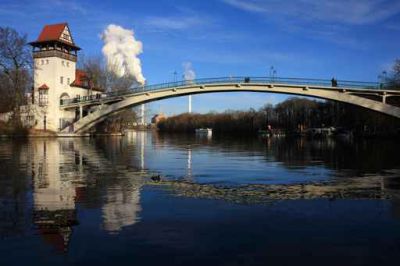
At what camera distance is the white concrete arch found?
216ft

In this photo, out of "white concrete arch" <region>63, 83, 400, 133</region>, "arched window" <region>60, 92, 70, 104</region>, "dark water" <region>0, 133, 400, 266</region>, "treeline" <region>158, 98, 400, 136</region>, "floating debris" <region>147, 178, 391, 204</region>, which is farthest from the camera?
"treeline" <region>158, 98, 400, 136</region>

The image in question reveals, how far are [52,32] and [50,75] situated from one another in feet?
24.2

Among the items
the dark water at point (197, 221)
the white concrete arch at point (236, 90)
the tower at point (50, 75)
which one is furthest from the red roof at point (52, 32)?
the dark water at point (197, 221)

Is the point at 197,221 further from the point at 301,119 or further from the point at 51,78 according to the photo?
the point at 301,119

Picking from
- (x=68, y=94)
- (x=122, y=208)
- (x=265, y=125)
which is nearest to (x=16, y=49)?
(x=68, y=94)

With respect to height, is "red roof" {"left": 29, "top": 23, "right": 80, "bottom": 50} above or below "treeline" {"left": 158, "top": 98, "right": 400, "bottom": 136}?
above

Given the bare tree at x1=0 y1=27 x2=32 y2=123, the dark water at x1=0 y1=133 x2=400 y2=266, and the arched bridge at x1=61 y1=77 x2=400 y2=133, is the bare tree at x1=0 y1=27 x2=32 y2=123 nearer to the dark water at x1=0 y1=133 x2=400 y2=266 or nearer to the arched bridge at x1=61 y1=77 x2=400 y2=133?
the arched bridge at x1=61 y1=77 x2=400 y2=133

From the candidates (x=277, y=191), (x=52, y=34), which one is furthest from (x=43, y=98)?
(x=277, y=191)

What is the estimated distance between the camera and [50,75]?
8038 cm

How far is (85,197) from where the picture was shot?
527 inches

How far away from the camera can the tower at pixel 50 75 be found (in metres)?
79.9

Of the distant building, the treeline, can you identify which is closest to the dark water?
the distant building

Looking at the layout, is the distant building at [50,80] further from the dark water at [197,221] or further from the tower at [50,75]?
the dark water at [197,221]

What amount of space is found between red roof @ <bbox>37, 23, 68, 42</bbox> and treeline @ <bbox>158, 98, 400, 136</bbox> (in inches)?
2090
